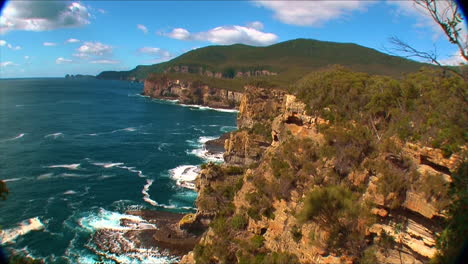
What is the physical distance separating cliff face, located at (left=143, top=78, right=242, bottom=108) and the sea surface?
4925 cm

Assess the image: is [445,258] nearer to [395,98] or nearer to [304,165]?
[304,165]

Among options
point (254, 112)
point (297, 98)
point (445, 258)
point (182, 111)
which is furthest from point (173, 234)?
point (182, 111)

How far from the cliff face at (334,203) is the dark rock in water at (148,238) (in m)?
10.8

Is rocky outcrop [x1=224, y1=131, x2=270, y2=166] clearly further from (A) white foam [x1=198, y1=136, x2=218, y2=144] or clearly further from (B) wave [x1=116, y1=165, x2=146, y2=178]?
(A) white foam [x1=198, y1=136, x2=218, y2=144]

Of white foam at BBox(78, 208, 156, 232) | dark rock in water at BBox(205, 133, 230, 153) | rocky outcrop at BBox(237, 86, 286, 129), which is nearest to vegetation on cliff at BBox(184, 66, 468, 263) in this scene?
white foam at BBox(78, 208, 156, 232)

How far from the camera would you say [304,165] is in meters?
21.0

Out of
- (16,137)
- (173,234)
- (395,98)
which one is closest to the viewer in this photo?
(395,98)

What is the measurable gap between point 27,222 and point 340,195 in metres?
35.9

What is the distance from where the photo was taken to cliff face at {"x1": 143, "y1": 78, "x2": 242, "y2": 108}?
490 feet

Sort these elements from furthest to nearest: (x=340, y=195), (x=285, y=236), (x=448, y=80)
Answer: (x=448, y=80)
(x=285, y=236)
(x=340, y=195)

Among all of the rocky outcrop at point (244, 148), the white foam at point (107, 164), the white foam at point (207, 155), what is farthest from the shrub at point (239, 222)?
the white foam at point (107, 164)

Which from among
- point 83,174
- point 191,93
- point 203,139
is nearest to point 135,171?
point 83,174

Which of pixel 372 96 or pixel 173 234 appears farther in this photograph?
pixel 173 234

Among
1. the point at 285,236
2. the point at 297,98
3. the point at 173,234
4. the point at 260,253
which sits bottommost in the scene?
the point at 173,234
